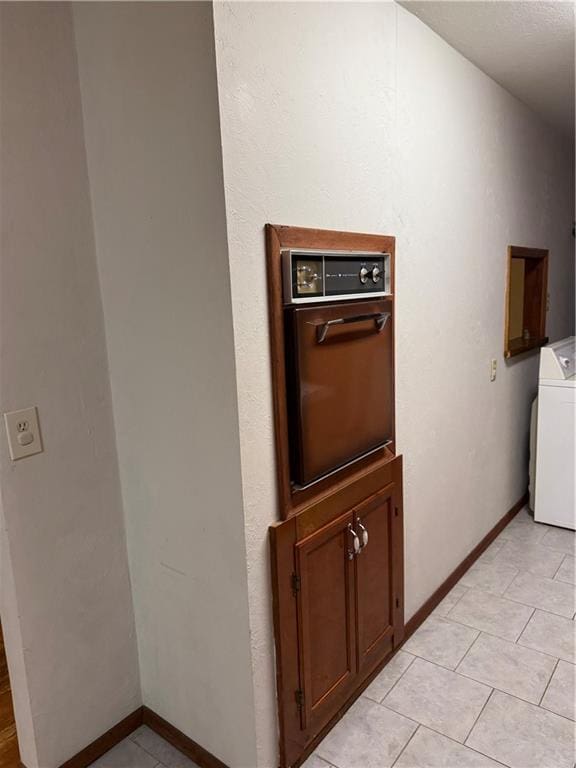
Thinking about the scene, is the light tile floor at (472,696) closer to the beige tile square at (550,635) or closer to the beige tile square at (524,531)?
the beige tile square at (550,635)

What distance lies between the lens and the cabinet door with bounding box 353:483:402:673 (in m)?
1.88

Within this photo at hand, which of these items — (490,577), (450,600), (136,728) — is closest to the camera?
(136,728)

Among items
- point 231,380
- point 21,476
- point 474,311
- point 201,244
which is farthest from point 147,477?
point 474,311

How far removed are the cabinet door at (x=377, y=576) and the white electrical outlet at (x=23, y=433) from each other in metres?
1.03

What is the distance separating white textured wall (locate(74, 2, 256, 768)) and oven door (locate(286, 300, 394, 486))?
21 centimetres

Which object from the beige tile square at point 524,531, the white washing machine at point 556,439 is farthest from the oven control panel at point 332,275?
the beige tile square at point 524,531

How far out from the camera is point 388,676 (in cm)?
208

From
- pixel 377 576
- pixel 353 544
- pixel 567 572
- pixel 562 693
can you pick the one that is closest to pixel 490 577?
pixel 567 572

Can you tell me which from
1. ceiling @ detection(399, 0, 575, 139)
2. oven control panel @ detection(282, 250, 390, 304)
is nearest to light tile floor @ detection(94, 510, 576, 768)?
oven control panel @ detection(282, 250, 390, 304)

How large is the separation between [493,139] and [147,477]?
2.33 m

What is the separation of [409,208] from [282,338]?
3.01ft

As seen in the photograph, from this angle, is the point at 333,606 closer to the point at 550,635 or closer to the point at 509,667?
the point at 509,667

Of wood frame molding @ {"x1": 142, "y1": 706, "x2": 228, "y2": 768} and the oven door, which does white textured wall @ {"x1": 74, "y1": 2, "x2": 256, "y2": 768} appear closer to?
wood frame molding @ {"x1": 142, "y1": 706, "x2": 228, "y2": 768}

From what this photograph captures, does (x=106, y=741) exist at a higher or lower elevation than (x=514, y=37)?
lower
